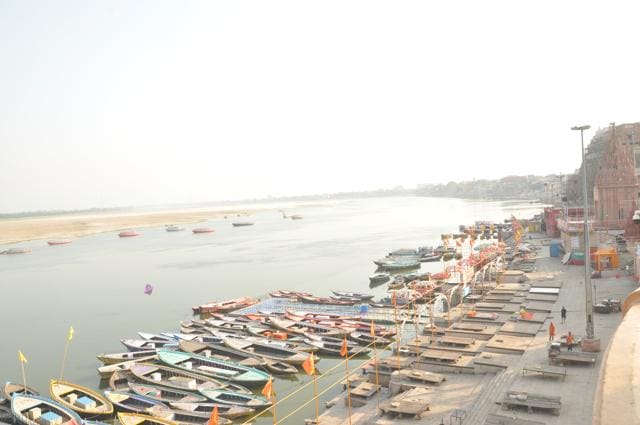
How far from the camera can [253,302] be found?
39094 millimetres

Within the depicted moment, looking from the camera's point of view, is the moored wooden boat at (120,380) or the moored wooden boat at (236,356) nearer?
the moored wooden boat at (120,380)

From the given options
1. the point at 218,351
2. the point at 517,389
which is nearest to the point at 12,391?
the point at 218,351

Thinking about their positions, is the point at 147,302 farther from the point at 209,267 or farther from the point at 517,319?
the point at 517,319

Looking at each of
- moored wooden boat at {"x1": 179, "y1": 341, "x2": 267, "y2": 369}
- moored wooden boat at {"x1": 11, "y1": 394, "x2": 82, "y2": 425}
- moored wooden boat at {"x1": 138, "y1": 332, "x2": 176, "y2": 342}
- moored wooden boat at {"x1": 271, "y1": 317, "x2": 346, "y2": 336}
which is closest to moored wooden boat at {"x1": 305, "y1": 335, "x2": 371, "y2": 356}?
moored wooden boat at {"x1": 271, "y1": 317, "x2": 346, "y2": 336}

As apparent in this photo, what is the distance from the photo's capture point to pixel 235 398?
20.1 metres

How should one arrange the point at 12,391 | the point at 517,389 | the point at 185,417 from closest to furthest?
the point at 517,389, the point at 185,417, the point at 12,391

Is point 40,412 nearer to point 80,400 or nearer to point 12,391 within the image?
point 80,400

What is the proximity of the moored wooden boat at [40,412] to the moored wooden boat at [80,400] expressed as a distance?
46cm

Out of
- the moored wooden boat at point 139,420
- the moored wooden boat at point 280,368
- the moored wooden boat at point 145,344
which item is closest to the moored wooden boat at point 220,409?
the moored wooden boat at point 139,420

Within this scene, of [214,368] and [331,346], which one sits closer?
[214,368]

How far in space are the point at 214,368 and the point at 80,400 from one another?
19.1 feet

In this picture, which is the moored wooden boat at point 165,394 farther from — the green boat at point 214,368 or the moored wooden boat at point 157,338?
the moored wooden boat at point 157,338

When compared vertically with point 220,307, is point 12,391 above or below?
above

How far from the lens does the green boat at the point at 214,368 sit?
22.1 meters
